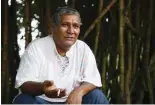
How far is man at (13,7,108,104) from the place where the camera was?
2.12m

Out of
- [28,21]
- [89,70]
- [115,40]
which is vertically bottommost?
[89,70]

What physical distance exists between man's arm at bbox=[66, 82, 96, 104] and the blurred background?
753 mm

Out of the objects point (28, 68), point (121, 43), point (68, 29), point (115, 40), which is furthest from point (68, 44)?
point (115, 40)

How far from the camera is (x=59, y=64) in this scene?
2.25 m

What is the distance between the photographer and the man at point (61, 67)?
212 centimetres

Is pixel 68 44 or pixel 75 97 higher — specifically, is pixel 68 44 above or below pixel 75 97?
above

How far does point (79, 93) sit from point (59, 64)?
0.20 meters

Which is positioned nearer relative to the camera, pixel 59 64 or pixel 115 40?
pixel 59 64

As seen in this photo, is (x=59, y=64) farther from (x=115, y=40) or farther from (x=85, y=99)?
(x=115, y=40)

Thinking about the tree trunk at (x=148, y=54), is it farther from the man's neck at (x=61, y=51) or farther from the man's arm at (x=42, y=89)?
the man's arm at (x=42, y=89)

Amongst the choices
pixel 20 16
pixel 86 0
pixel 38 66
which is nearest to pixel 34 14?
pixel 20 16

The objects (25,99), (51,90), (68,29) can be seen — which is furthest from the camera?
(68,29)

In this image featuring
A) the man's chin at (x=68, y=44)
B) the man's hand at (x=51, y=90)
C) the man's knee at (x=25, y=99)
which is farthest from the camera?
the man's chin at (x=68, y=44)

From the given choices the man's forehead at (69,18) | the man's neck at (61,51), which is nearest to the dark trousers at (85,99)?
the man's neck at (61,51)
